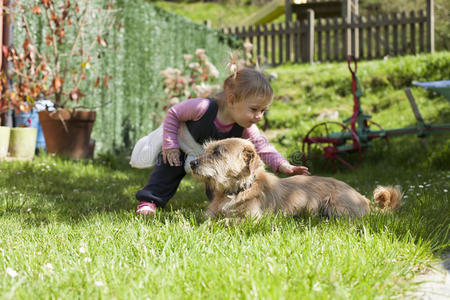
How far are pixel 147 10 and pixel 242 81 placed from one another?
19.7ft

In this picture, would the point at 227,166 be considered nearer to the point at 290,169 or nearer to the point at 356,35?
the point at 290,169

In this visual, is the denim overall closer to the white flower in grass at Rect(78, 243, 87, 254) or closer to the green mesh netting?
the white flower in grass at Rect(78, 243, 87, 254)

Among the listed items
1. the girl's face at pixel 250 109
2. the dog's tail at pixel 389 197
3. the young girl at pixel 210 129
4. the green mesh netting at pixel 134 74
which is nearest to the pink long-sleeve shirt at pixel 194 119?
the young girl at pixel 210 129

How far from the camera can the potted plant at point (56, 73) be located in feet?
20.4

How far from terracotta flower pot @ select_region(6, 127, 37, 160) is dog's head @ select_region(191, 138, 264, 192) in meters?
3.55

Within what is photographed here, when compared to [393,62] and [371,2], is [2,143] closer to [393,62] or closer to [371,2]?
[393,62]

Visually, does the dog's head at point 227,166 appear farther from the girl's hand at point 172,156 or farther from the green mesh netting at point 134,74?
the green mesh netting at point 134,74

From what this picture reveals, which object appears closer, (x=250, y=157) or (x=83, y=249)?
(x=83, y=249)

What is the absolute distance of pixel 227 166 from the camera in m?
3.13

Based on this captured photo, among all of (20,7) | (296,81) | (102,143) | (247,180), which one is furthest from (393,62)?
(247,180)

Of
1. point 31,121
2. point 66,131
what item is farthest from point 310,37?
point 31,121

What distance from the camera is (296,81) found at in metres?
11.2

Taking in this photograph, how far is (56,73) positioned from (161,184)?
3.59m

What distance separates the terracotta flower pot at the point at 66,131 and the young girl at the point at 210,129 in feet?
9.43
